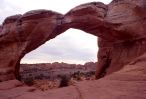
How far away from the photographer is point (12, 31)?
18.7 m

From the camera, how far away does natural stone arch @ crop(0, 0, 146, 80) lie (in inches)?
653

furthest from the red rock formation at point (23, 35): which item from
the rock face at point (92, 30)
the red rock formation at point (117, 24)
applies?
the red rock formation at point (117, 24)

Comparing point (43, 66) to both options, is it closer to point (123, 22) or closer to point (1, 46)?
point (1, 46)

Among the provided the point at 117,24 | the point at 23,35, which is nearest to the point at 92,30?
the point at 117,24

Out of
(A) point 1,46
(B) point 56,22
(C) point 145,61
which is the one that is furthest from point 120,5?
(A) point 1,46

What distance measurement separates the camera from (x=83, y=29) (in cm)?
1891

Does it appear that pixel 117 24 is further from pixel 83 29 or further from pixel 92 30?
pixel 83 29

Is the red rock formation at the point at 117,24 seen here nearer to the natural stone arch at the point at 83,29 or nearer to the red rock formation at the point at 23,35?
the natural stone arch at the point at 83,29

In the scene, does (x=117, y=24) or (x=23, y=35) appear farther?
(x=23, y=35)

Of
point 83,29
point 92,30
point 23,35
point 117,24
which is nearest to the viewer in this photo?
point 117,24

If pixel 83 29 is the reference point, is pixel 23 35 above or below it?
below

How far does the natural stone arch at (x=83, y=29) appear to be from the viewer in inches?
653

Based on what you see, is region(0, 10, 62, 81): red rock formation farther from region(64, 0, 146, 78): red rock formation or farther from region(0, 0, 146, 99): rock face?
region(64, 0, 146, 78): red rock formation

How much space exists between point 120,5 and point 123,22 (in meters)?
0.95
